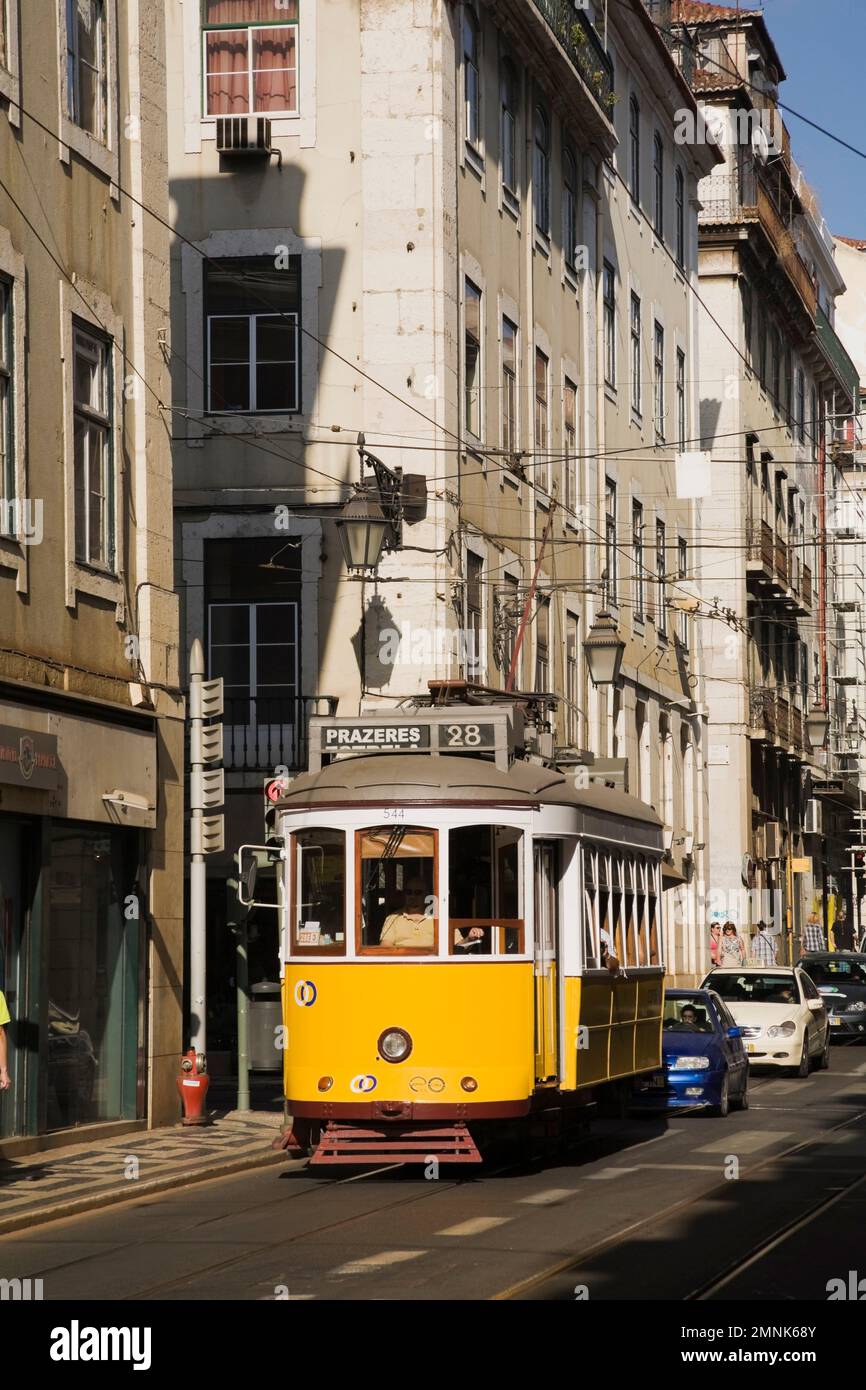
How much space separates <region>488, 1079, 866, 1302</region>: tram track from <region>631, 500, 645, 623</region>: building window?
24.4 m

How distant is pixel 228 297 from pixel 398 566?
435 cm

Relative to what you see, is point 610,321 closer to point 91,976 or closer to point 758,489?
point 758,489

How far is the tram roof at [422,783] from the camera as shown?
17125 millimetres

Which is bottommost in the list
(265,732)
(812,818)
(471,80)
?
(265,732)

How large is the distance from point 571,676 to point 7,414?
64.1 feet

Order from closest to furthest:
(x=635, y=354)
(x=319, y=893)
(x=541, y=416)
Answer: (x=319, y=893) → (x=541, y=416) → (x=635, y=354)

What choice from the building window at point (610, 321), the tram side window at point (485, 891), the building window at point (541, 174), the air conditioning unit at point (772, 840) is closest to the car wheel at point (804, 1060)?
the building window at point (541, 174)

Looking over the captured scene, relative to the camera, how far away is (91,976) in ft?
66.5

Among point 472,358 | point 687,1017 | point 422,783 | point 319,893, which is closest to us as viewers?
point 422,783

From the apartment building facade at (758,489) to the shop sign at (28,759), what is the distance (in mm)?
29758

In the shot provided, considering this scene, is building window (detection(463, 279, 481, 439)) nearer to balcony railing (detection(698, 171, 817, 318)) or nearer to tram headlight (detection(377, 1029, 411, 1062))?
tram headlight (detection(377, 1029, 411, 1062))

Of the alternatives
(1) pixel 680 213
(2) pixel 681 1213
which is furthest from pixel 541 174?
(2) pixel 681 1213

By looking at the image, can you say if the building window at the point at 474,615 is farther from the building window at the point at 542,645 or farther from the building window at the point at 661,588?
the building window at the point at 661,588

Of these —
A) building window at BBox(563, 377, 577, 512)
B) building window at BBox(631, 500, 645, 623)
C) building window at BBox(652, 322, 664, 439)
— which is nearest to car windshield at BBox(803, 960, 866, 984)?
building window at BBox(631, 500, 645, 623)
